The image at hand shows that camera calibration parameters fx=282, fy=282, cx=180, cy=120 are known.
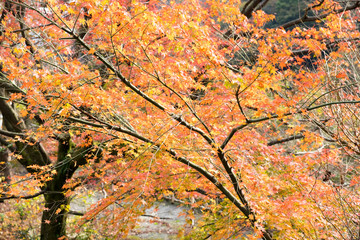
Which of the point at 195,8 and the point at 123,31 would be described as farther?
the point at 195,8

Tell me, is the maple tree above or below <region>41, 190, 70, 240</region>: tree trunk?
above

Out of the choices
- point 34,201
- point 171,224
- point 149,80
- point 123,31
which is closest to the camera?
point 123,31

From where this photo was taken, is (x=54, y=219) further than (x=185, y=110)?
Yes

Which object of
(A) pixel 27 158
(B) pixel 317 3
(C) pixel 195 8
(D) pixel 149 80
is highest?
(B) pixel 317 3

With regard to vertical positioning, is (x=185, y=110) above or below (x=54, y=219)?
above

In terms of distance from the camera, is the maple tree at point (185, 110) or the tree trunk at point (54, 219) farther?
the tree trunk at point (54, 219)

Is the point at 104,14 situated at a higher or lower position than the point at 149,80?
higher

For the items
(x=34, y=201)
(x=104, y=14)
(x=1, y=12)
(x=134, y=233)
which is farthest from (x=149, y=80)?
(x=134, y=233)

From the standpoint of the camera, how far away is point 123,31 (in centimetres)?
379

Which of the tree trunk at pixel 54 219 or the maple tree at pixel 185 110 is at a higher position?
the maple tree at pixel 185 110

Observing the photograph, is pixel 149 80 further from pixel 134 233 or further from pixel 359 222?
pixel 134 233

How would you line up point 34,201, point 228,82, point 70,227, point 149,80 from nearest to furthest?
point 228,82 → point 149,80 → point 70,227 → point 34,201

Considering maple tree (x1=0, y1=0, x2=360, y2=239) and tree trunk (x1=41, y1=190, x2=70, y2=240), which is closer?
maple tree (x1=0, y1=0, x2=360, y2=239)

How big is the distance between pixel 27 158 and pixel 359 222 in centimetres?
739
